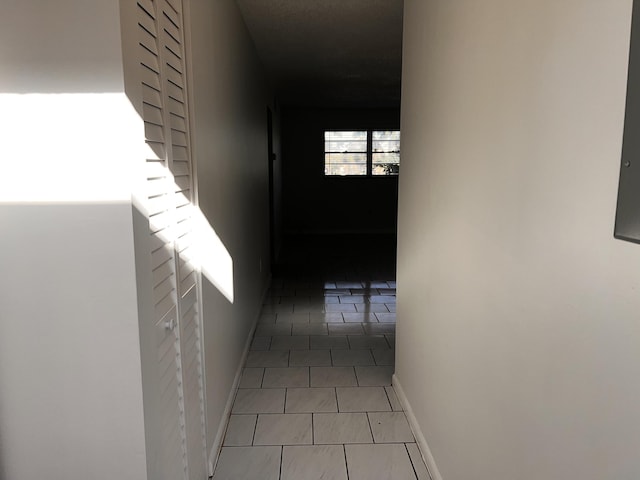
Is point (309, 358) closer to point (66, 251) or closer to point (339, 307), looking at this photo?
point (339, 307)

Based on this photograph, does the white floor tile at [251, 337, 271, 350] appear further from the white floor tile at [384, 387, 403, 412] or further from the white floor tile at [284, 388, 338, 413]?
the white floor tile at [384, 387, 403, 412]

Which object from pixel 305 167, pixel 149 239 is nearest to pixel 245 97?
pixel 149 239

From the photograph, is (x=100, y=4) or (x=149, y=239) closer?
(x=100, y=4)

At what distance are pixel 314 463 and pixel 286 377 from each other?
0.92 metres

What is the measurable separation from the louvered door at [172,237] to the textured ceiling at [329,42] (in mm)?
1760

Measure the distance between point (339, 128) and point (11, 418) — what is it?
8.54 metres

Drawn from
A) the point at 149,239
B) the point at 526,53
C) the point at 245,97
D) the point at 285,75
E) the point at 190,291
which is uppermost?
the point at 285,75

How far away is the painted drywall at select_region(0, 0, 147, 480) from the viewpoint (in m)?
0.99

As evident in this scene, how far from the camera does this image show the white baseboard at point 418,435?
2.05m

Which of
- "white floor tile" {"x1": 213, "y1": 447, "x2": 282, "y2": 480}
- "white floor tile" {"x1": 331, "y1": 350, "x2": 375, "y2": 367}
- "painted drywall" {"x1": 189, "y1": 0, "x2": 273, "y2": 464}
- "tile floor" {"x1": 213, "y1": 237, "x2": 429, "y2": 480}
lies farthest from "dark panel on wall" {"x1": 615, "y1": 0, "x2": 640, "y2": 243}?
"white floor tile" {"x1": 331, "y1": 350, "x2": 375, "y2": 367}

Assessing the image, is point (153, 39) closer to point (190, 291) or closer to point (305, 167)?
point (190, 291)

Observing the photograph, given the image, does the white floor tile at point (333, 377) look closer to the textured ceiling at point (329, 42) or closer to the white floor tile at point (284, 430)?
the white floor tile at point (284, 430)

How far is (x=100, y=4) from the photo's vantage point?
96cm

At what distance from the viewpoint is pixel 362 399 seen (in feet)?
9.16
